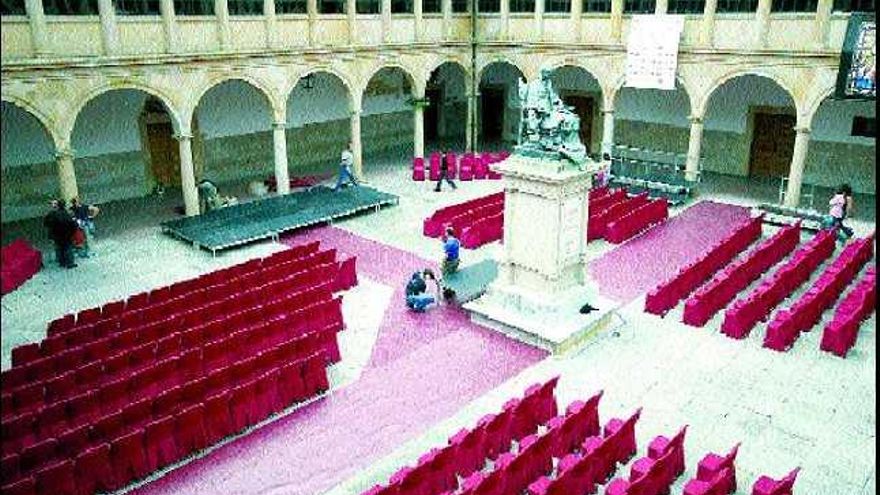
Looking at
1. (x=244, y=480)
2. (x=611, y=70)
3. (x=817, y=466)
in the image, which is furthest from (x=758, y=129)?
(x=244, y=480)

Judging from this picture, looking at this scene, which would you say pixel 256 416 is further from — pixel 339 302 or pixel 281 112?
pixel 281 112

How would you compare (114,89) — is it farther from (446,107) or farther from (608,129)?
(446,107)

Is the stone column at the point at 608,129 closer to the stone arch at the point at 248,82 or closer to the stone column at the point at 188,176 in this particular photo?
the stone arch at the point at 248,82

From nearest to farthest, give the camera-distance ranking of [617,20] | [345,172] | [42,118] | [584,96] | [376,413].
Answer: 1. [376,413]
2. [42,118]
3. [345,172]
4. [617,20]
5. [584,96]

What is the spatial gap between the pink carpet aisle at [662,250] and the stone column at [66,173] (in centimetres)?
1339

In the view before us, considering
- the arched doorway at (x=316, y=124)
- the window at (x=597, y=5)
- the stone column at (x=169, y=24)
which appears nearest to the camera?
the stone column at (x=169, y=24)

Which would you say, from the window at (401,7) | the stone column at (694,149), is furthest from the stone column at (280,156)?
the stone column at (694,149)

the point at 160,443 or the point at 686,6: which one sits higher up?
the point at 686,6

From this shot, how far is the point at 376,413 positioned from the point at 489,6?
2002cm

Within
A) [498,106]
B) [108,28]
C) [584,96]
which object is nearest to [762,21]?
[584,96]

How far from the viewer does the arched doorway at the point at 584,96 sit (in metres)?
29.0

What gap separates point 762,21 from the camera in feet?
69.2

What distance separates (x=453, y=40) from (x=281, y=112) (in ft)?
26.3

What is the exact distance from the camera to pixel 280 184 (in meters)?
23.0
